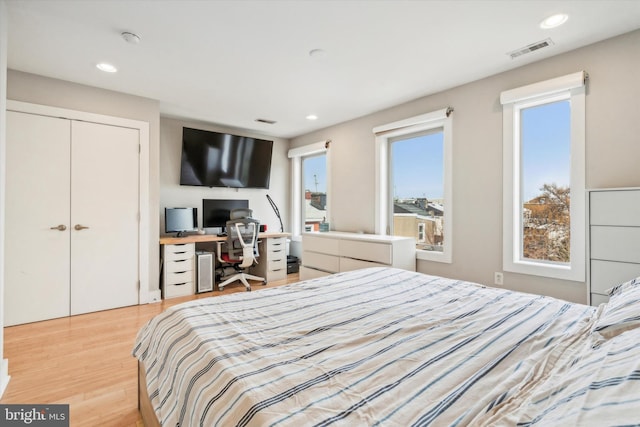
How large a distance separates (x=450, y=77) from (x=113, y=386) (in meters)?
3.77

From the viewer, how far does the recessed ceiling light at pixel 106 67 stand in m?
2.74

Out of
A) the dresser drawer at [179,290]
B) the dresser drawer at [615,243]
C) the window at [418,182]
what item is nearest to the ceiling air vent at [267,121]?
the window at [418,182]

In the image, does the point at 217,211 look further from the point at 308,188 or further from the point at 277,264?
the point at 308,188

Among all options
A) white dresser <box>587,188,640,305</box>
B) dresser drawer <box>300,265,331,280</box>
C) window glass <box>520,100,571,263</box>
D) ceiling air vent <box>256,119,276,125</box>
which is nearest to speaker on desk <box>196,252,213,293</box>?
dresser drawer <box>300,265,331,280</box>

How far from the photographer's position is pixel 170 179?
4.48 meters

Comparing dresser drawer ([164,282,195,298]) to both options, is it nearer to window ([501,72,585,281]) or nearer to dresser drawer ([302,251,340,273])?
dresser drawer ([302,251,340,273])

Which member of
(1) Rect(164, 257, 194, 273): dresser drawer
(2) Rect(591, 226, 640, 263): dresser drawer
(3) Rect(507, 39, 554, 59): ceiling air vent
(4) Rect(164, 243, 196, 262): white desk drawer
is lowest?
(1) Rect(164, 257, 194, 273): dresser drawer

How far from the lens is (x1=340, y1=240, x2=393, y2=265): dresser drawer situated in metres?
3.41

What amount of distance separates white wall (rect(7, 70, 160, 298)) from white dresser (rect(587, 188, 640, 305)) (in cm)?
424

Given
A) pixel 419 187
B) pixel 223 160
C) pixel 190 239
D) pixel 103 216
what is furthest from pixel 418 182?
pixel 103 216

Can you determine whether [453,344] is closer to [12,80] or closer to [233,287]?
[233,287]

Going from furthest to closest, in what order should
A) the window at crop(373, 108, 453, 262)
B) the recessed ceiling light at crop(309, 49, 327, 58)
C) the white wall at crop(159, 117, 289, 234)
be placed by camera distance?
the white wall at crop(159, 117, 289, 234), the window at crop(373, 108, 453, 262), the recessed ceiling light at crop(309, 49, 327, 58)

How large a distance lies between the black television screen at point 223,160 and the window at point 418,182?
84.1 inches

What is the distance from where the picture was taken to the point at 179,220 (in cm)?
429
